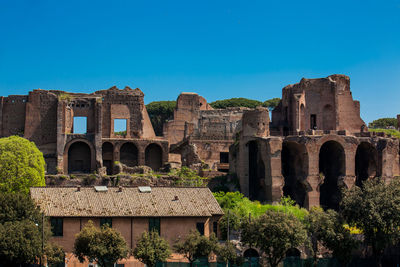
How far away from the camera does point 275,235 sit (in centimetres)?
4241

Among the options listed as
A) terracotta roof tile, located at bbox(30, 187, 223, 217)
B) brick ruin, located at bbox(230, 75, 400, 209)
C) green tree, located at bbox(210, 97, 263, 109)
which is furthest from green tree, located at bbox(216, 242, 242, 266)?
green tree, located at bbox(210, 97, 263, 109)

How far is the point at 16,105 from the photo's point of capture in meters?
70.1

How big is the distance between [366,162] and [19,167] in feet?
123

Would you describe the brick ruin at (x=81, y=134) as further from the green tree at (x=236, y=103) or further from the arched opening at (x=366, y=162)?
the green tree at (x=236, y=103)

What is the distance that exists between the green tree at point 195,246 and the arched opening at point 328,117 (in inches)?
1379

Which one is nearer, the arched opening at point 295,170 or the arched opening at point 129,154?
the arched opening at point 295,170

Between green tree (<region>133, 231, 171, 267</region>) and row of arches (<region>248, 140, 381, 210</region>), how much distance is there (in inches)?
954

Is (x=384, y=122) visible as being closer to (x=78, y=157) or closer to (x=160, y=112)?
(x=160, y=112)

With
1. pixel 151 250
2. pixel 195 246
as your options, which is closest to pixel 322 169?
pixel 195 246

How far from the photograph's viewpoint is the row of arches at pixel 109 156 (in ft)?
227

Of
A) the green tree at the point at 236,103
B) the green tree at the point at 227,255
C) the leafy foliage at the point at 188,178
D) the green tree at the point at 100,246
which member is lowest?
the green tree at the point at 227,255

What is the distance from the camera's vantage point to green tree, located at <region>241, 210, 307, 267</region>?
42281mm

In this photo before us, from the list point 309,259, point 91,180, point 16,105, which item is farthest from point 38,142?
point 309,259

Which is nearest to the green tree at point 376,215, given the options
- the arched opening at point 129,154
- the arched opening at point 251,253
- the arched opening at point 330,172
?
the arched opening at point 251,253
